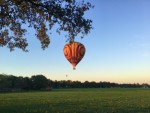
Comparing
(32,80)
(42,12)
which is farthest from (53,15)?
(32,80)

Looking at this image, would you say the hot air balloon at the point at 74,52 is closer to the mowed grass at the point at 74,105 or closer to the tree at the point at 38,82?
the mowed grass at the point at 74,105

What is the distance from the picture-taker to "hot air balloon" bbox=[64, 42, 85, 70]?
4562 cm

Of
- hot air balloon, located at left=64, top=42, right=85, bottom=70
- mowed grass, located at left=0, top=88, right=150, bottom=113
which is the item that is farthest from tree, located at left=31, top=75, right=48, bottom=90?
hot air balloon, located at left=64, top=42, right=85, bottom=70

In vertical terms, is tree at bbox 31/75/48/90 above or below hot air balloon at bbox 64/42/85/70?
above

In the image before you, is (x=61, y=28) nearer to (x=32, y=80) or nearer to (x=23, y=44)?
(x=23, y=44)

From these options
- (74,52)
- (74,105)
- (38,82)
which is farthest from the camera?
(38,82)

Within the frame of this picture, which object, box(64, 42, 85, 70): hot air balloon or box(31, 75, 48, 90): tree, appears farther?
box(31, 75, 48, 90): tree

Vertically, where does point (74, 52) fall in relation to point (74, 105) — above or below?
above

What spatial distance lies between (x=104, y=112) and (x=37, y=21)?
331 inches

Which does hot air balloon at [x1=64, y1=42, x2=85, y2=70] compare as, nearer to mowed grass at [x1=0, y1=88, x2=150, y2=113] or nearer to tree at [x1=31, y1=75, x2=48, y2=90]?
mowed grass at [x1=0, y1=88, x2=150, y2=113]

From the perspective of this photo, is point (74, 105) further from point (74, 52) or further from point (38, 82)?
point (38, 82)

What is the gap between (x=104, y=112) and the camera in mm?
26359

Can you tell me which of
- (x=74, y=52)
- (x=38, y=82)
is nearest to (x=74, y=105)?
(x=74, y=52)

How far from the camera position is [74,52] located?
4572 cm
